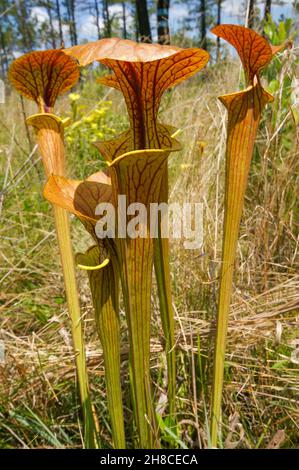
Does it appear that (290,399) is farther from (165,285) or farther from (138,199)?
(138,199)

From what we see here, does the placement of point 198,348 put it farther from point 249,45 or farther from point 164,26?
point 164,26

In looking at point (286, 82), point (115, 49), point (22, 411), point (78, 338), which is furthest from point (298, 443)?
point (286, 82)

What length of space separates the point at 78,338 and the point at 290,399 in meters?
0.55

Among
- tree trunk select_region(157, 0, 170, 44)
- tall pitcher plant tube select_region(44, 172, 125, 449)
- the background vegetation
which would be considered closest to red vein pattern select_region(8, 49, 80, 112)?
tall pitcher plant tube select_region(44, 172, 125, 449)

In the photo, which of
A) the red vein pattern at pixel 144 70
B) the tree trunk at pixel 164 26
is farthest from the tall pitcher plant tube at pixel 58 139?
the tree trunk at pixel 164 26

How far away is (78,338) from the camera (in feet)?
2.79

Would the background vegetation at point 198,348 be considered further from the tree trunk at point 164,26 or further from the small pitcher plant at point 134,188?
the tree trunk at point 164,26

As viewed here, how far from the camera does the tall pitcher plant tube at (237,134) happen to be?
0.60 meters

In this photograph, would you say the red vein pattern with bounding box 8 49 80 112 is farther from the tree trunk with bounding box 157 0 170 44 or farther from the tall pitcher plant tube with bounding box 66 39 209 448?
the tree trunk with bounding box 157 0 170 44

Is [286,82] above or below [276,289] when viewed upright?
above

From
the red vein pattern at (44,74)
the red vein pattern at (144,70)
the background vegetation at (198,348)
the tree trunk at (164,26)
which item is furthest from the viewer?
the tree trunk at (164,26)

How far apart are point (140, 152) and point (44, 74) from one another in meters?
0.43

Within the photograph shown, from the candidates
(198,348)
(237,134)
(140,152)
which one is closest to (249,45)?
(237,134)

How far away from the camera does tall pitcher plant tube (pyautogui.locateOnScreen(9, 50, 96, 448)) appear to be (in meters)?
0.81
